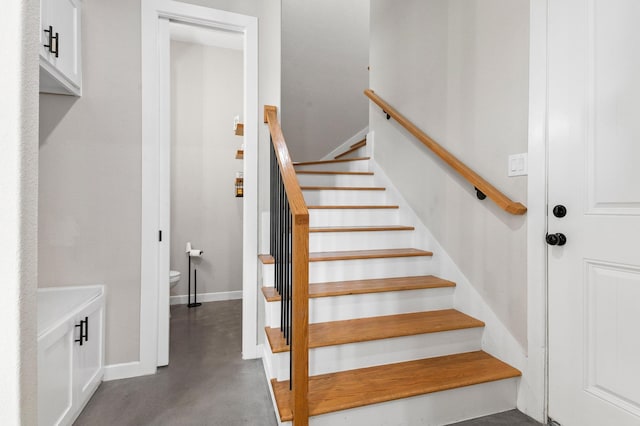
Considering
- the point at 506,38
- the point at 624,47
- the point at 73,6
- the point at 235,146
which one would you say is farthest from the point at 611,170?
the point at 235,146

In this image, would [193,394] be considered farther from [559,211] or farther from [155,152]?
[559,211]

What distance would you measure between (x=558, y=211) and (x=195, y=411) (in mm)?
2082

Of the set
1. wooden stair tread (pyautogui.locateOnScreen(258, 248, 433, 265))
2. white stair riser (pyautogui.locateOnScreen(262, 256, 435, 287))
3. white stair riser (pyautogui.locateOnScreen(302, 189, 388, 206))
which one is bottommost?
white stair riser (pyautogui.locateOnScreen(262, 256, 435, 287))

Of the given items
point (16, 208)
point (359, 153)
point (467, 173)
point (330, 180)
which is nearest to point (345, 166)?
point (359, 153)

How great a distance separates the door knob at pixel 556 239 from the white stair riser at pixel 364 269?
89cm

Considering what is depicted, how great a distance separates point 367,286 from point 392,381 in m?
0.57

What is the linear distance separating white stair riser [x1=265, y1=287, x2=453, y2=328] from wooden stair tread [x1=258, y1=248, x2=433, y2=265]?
28cm

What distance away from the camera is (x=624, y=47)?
128 cm

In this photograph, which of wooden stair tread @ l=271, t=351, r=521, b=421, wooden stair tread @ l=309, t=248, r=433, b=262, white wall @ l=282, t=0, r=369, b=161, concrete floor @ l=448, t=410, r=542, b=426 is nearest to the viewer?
wooden stair tread @ l=271, t=351, r=521, b=421

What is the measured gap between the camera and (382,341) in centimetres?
171

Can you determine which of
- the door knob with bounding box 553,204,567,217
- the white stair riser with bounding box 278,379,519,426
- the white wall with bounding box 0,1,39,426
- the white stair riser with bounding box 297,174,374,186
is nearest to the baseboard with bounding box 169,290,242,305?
the white stair riser with bounding box 297,174,374,186

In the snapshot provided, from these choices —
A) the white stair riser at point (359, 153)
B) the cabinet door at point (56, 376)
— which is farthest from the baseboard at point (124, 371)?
the white stair riser at point (359, 153)

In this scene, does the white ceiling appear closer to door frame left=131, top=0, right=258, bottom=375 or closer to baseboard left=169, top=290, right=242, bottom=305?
door frame left=131, top=0, right=258, bottom=375

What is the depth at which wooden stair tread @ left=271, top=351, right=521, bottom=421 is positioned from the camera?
55.8 inches
